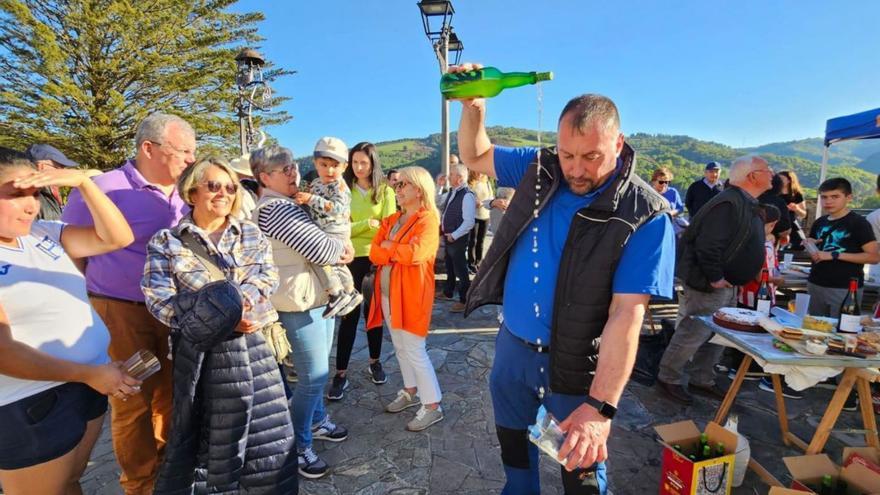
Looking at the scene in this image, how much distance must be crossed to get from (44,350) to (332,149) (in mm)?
1889

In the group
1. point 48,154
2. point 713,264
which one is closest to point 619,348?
point 713,264

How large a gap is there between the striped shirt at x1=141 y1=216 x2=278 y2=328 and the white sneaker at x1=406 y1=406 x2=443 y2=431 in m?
1.66

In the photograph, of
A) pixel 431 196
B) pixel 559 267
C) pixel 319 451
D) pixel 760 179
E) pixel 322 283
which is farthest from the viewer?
pixel 760 179

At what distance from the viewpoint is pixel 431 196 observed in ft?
10.6

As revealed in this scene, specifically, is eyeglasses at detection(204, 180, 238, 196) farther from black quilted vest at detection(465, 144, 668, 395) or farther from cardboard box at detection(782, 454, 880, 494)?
cardboard box at detection(782, 454, 880, 494)

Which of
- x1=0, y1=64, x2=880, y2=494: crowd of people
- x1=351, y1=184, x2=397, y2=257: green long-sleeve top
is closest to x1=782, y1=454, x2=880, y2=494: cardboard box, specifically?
x1=0, y1=64, x2=880, y2=494: crowd of people

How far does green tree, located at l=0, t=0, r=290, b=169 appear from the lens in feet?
51.8

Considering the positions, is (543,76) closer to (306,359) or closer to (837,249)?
(306,359)

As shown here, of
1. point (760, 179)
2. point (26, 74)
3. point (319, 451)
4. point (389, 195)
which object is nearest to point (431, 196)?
point (389, 195)

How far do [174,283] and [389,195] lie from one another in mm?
2403

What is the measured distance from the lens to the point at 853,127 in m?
6.86

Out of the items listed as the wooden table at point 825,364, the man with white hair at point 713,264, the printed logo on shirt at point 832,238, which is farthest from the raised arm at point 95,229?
the printed logo on shirt at point 832,238

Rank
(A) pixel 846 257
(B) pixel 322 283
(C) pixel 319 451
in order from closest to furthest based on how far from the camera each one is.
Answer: (B) pixel 322 283 → (C) pixel 319 451 → (A) pixel 846 257

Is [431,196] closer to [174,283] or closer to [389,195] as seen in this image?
[389,195]
